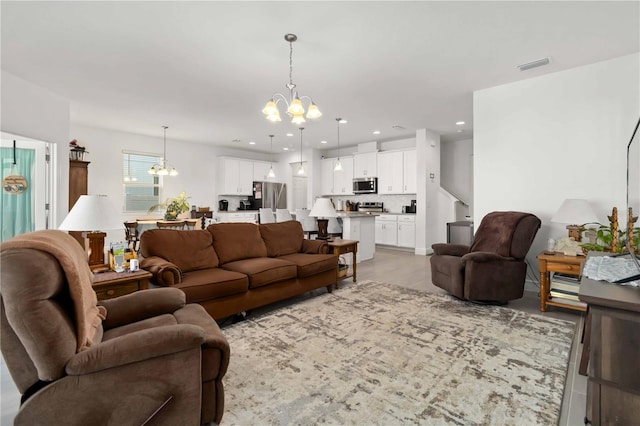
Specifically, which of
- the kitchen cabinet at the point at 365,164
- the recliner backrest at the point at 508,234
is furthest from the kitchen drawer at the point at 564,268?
the kitchen cabinet at the point at 365,164

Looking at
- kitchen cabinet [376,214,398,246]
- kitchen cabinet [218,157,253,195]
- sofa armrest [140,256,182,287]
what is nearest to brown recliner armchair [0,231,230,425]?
sofa armrest [140,256,182,287]

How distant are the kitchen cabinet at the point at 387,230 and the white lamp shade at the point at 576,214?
13.8 feet

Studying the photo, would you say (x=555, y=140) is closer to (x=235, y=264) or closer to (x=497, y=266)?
(x=497, y=266)

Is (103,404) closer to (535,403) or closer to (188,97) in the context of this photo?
(535,403)

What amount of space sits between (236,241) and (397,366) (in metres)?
2.21

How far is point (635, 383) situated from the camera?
123 centimetres

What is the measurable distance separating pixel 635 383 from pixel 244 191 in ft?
28.0

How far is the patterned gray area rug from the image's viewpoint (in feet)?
5.56

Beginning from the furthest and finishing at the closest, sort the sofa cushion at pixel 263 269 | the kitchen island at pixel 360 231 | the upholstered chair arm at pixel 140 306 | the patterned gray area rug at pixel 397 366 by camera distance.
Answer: the kitchen island at pixel 360 231 → the sofa cushion at pixel 263 269 → the upholstered chair arm at pixel 140 306 → the patterned gray area rug at pixel 397 366

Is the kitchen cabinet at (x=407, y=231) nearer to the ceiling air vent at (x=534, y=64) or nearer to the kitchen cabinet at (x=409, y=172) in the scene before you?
the kitchen cabinet at (x=409, y=172)

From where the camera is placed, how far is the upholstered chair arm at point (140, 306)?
1.81 metres

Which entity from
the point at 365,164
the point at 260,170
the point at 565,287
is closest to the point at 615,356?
the point at 565,287

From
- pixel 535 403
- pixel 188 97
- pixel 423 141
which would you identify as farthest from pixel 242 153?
pixel 535 403

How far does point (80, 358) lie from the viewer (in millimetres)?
1236
